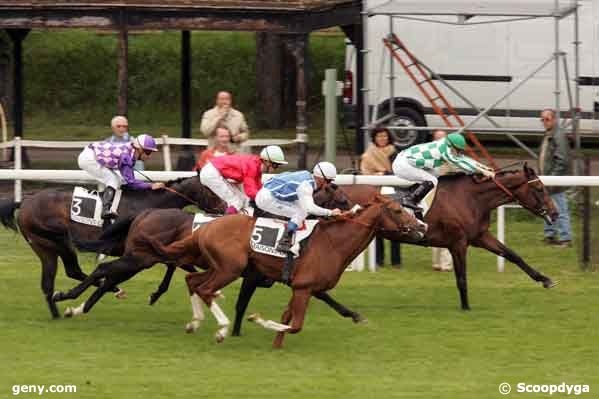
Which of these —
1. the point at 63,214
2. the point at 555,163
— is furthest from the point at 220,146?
the point at 555,163

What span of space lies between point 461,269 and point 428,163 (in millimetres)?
886

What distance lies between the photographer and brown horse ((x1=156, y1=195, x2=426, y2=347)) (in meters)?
9.23

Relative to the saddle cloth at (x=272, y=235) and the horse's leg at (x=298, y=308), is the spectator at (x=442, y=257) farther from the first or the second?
the horse's leg at (x=298, y=308)

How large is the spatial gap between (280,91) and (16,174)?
38.7 feet

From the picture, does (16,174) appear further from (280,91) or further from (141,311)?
(280,91)

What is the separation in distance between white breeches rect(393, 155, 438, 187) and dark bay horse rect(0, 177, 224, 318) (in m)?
1.55

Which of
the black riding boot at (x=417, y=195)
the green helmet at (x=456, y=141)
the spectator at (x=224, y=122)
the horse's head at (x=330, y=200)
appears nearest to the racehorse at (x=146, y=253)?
the horse's head at (x=330, y=200)

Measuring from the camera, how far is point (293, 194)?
9.41 metres

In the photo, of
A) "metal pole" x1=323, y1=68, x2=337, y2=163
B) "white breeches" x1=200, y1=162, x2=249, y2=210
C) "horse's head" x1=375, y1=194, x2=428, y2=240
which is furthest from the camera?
"metal pole" x1=323, y1=68, x2=337, y2=163

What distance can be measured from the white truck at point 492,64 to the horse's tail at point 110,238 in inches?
296

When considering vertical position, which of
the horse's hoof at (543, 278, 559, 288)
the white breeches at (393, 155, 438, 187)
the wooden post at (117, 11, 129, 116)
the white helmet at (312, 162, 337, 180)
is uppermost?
the wooden post at (117, 11, 129, 116)

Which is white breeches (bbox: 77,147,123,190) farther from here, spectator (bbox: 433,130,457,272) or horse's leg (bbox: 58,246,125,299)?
spectator (bbox: 433,130,457,272)

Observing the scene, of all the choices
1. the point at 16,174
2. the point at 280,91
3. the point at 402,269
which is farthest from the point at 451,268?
the point at 280,91

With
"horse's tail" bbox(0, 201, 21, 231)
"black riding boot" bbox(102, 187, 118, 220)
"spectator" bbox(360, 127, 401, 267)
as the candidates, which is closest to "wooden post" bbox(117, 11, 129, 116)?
"spectator" bbox(360, 127, 401, 267)
